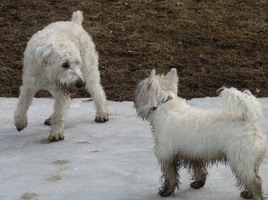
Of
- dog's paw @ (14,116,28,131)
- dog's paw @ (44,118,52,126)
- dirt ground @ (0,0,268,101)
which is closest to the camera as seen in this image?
dog's paw @ (14,116,28,131)

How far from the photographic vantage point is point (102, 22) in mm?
12977

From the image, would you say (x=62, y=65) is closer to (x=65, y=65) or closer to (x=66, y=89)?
(x=65, y=65)

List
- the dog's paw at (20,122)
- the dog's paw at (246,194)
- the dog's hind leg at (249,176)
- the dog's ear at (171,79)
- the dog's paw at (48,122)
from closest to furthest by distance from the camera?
the dog's hind leg at (249,176)
the dog's paw at (246,194)
the dog's ear at (171,79)
the dog's paw at (20,122)
the dog's paw at (48,122)

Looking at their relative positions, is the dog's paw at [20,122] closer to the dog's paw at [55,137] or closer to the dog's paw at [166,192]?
the dog's paw at [55,137]

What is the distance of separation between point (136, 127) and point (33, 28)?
5.43m

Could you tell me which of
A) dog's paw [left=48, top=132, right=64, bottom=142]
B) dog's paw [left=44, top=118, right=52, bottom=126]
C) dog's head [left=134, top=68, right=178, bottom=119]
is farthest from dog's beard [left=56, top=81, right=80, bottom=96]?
dog's head [left=134, top=68, right=178, bottom=119]

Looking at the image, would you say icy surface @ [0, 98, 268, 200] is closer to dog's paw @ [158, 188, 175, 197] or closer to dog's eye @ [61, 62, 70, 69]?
dog's paw @ [158, 188, 175, 197]

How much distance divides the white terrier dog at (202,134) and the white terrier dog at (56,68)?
182 centimetres

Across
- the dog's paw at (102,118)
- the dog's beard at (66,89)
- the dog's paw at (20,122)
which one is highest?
the dog's beard at (66,89)

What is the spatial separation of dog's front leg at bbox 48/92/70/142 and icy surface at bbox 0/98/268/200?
10 cm

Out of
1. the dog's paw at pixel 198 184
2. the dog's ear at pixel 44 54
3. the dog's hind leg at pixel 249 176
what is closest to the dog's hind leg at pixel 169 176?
the dog's paw at pixel 198 184

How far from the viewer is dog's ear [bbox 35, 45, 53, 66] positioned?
→ 7.13 m

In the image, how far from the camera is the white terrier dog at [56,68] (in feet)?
23.4

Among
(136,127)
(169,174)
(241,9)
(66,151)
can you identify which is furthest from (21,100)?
(241,9)
